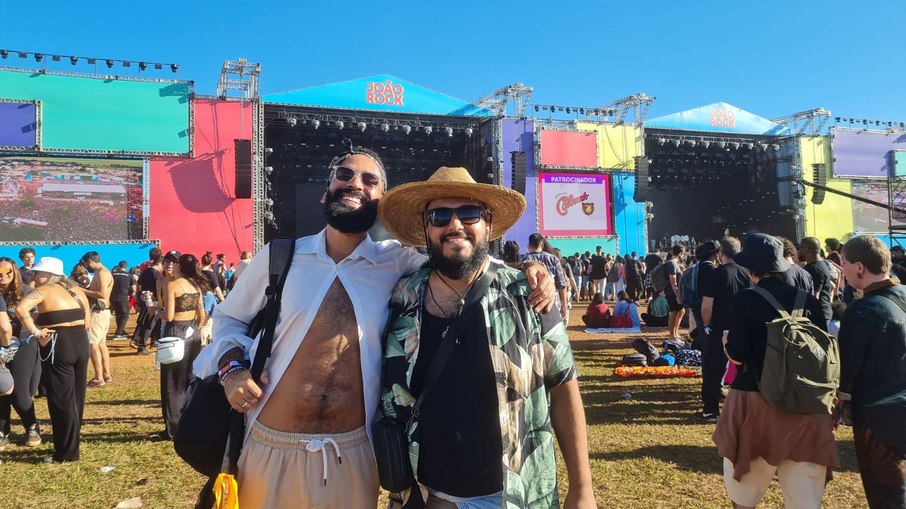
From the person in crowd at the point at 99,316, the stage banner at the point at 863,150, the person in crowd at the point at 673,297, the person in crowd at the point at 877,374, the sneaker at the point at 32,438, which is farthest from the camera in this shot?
the stage banner at the point at 863,150

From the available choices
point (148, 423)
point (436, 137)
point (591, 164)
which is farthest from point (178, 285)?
point (591, 164)

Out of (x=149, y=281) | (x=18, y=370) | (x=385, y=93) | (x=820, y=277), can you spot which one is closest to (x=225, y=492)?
(x=18, y=370)

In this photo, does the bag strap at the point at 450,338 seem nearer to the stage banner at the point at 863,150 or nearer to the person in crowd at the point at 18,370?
the person in crowd at the point at 18,370

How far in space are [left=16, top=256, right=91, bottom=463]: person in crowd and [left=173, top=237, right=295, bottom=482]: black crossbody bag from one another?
3.44 meters

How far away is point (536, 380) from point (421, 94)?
61.9 feet

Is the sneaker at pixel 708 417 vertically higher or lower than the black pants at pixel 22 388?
lower

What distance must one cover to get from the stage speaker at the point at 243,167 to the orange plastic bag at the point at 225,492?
16946mm

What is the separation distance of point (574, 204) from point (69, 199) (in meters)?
17.2

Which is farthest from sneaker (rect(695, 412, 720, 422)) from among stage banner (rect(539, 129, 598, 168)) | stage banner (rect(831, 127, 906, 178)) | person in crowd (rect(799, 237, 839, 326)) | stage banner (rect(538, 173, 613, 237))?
stage banner (rect(831, 127, 906, 178))

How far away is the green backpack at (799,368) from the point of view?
2.55 metres

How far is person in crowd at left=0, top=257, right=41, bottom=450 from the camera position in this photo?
4691 millimetres

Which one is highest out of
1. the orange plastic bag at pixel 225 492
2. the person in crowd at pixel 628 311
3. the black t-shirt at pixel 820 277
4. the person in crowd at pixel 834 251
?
the person in crowd at pixel 834 251

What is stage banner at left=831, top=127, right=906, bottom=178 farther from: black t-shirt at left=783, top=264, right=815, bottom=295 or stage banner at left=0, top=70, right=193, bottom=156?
stage banner at left=0, top=70, right=193, bottom=156

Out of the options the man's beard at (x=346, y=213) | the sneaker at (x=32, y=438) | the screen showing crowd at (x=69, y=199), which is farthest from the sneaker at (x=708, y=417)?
the screen showing crowd at (x=69, y=199)
